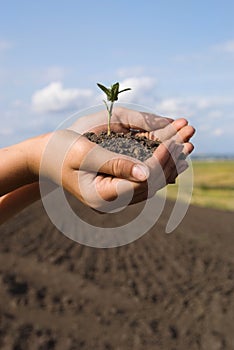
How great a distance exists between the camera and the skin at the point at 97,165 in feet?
3.81

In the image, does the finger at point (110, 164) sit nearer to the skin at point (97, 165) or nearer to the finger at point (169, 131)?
the skin at point (97, 165)

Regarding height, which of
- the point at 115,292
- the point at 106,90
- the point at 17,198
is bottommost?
the point at 115,292

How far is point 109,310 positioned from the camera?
19.7 ft

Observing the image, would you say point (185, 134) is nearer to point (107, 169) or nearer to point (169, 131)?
point (169, 131)

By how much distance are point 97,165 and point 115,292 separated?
17.8ft

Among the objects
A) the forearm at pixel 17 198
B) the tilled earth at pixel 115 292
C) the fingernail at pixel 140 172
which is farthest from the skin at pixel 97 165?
the tilled earth at pixel 115 292

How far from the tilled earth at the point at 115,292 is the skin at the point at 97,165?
12.8 ft

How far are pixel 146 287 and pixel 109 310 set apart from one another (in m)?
0.82

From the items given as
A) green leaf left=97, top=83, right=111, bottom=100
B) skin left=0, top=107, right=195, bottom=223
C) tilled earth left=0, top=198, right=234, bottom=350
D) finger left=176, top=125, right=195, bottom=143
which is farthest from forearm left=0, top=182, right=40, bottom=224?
tilled earth left=0, top=198, right=234, bottom=350

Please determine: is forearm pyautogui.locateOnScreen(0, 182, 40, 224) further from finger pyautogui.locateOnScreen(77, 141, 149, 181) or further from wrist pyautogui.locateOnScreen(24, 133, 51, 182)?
finger pyautogui.locateOnScreen(77, 141, 149, 181)

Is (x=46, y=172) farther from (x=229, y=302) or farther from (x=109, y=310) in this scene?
(x=229, y=302)

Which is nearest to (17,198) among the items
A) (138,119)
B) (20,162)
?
(20,162)

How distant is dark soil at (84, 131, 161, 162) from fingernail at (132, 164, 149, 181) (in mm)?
155

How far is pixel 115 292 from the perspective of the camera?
6445mm
